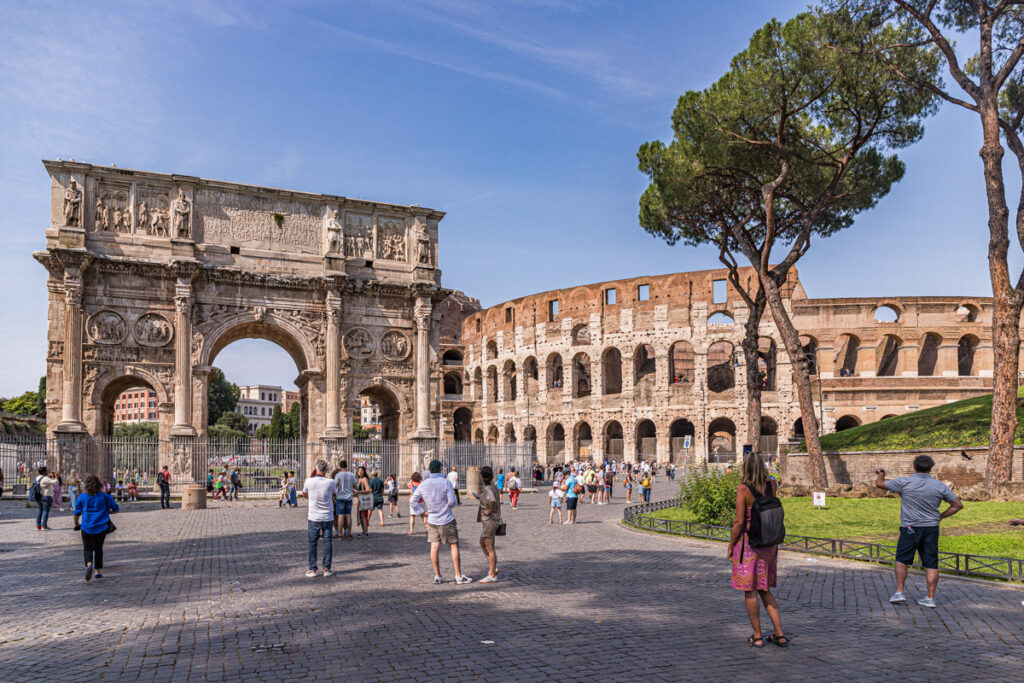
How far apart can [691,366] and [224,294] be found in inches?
1303

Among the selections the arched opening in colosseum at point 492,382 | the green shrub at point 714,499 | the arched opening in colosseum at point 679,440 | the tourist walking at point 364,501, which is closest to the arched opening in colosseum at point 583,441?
the arched opening in colosseum at point 679,440

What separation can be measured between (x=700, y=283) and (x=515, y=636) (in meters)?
37.2

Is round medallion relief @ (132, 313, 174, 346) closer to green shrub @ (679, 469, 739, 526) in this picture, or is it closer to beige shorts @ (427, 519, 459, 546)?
green shrub @ (679, 469, 739, 526)

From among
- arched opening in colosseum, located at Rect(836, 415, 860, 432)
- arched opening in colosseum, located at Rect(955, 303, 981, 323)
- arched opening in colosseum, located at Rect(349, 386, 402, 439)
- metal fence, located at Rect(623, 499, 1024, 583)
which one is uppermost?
arched opening in colosseum, located at Rect(955, 303, 981, 323)

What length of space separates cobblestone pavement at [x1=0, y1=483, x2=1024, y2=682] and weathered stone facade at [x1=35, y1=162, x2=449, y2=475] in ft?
41.6

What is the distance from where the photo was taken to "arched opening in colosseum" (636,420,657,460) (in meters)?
41.8

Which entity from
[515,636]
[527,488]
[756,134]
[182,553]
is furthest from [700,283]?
[515,636]

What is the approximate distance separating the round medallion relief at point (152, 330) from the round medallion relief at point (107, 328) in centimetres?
36

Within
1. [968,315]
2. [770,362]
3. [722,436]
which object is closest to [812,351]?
[770,362]

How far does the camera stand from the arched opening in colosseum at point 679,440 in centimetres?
4036

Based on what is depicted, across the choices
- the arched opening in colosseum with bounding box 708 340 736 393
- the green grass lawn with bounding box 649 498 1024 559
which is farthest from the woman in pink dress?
the arched opening in colosseum with bounding box 708 340 736 393

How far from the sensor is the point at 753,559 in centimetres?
525

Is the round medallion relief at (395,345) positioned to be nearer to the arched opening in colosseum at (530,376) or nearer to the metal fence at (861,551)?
the metal fence at (861,551)

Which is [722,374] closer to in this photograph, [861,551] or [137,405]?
[861,551]
